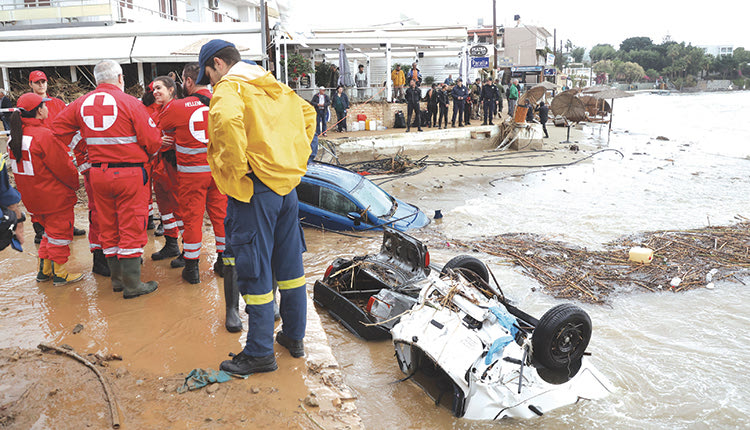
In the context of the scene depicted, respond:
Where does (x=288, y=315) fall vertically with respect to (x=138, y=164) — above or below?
below

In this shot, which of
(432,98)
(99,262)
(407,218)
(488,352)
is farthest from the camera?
(432,98)

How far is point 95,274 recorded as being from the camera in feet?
19.1

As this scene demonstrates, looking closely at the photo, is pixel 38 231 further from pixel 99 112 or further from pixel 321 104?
pixel 321 104

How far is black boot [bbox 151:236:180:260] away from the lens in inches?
249

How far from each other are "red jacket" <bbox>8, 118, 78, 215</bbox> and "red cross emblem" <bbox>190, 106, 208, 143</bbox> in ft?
4.44

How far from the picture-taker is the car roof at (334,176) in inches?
356

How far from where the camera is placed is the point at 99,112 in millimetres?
4688

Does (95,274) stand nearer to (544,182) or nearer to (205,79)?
(205,79)

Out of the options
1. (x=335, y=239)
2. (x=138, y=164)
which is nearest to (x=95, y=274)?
(x=138, y=164)

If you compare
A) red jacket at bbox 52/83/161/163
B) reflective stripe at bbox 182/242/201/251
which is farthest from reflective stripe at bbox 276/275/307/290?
red jacket at bbox 52/83/161/163

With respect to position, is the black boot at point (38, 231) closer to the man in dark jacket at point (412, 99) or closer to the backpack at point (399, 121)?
the man in dark jacket at point (412, 99)

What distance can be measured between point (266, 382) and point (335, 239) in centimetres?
560

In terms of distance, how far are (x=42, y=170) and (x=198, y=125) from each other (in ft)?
5.37

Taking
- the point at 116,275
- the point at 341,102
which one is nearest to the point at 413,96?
the point at 341,102
